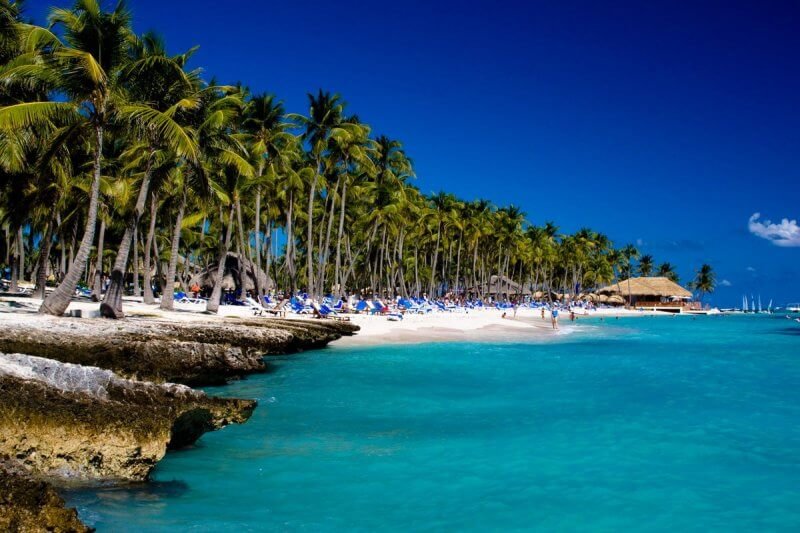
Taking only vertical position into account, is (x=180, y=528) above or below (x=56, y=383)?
below

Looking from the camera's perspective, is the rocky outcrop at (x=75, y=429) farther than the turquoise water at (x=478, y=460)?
No

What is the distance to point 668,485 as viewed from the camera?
8.02 m

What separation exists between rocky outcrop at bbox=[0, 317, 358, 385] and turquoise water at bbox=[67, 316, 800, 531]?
68 centimetres

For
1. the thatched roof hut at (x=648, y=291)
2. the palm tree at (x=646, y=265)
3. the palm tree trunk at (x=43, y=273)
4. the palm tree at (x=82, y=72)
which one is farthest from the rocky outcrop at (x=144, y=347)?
the palm tree at (x=646, y=265)

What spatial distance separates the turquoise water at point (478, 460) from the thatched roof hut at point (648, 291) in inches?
3067

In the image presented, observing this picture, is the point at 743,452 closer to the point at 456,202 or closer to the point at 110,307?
the point at 110,307

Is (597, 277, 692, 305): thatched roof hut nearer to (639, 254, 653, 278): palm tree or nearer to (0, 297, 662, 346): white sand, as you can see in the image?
(639, 254, 653, 278): palm tree

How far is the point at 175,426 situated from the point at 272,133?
98.1 ft

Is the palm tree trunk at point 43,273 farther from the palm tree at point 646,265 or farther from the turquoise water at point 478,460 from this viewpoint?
the palm tree at point 646,265

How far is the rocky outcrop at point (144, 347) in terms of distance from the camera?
11086mm

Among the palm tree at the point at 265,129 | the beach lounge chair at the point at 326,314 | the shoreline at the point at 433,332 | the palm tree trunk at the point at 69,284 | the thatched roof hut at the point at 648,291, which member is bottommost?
the shoreline at the point at 433,332

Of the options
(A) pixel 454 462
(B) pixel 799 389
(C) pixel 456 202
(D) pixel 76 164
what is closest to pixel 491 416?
(A) pixel 454 462

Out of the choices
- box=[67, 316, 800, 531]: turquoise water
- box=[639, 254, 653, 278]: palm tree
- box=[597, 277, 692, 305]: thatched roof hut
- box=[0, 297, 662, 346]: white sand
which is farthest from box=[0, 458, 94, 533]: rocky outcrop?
box=[639, 254, 653, 278]: palm tree

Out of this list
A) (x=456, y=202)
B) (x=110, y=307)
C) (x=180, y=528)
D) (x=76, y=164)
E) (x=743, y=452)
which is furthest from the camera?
(x=456, y=202)
